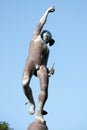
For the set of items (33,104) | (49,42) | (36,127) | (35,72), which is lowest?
(36,127)

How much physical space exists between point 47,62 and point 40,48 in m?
0.41

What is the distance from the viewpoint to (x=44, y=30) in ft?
37.4

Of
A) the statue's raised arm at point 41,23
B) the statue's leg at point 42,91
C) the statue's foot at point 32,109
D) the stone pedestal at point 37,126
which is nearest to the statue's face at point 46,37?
the statue's raised arm at point 41,23

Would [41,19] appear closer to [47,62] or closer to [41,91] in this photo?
[47,62]

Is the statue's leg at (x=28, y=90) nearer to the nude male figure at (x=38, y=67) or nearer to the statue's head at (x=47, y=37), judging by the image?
the nude male figure at (x=38, y=67)

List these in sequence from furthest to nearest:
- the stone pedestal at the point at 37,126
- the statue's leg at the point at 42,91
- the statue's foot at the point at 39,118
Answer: the statue's leg at the point at 42,91 → the statue's foot at the point at 39,118 → the stone pedestal at the point at 37,126

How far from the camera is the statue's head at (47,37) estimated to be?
37.1 ft

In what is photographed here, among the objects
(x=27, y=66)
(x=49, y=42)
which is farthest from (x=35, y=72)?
(x=49, y=42)

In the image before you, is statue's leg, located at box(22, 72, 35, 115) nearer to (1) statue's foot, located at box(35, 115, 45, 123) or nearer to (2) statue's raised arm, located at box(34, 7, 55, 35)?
(1) statue's foot, located at box(35, 115, 45, 123)

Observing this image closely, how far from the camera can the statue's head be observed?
1131 cm

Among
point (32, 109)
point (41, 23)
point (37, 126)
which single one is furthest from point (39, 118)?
point (41, 23)

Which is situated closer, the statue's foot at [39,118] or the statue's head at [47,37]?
the statue's foot at [39,118]

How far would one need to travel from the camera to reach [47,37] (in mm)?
11344

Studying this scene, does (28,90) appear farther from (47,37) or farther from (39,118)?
(47,37)
